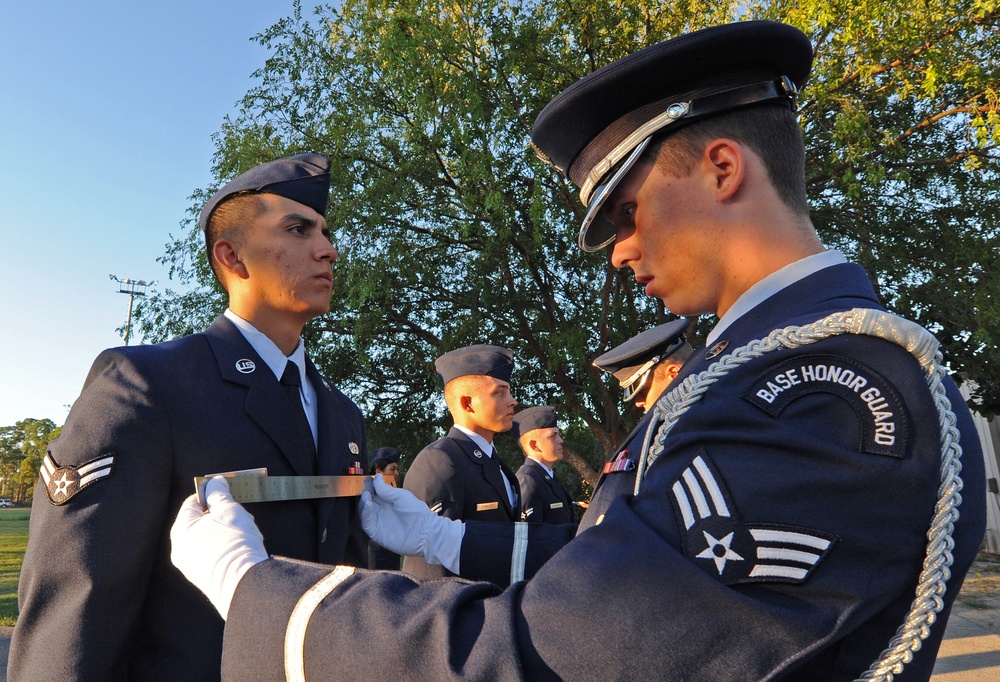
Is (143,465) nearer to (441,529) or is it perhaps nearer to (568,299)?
(441,529)

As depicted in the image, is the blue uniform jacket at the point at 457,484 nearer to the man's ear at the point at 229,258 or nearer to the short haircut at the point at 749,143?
the man's ear at the point at 229,258

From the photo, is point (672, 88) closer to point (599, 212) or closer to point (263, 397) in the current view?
point (599, 212)

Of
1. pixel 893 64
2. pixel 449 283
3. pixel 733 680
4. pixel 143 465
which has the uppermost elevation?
pixel 893 64

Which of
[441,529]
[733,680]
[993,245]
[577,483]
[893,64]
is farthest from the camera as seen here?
[577,483]

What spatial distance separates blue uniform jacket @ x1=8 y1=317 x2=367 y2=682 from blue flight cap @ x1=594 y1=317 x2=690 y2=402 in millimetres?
4231

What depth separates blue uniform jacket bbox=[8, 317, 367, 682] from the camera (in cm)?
176

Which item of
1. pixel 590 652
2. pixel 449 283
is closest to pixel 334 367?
pixel 449 283

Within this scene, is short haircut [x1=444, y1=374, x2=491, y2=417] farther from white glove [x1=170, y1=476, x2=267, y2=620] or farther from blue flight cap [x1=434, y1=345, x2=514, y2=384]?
white glove [x1=170, y1=476, x2=267, y2=620]

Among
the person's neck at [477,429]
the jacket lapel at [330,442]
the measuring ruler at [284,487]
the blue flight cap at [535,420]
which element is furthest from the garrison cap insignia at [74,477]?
the blue flight cap at [535,420]

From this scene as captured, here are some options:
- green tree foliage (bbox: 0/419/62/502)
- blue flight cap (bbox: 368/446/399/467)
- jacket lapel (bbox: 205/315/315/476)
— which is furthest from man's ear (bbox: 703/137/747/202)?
green tree foliage (bbox: 0/419/62/502)

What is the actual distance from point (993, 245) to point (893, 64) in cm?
297

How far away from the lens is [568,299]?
12484 millimetres

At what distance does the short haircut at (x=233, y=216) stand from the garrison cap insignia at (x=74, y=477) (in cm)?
93

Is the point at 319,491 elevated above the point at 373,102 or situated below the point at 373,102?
below
